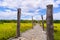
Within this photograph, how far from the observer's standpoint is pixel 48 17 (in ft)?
29.5

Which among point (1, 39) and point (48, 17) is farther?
point (1, 39)

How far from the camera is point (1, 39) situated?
14914mm

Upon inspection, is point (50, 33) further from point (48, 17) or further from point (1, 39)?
point (1, 39)

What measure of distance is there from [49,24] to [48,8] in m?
0.77

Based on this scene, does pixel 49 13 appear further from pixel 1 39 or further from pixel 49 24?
pixel 1 39

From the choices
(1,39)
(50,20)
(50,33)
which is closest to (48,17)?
(50,20)

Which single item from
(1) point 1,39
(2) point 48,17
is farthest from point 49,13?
(1) point 1,39

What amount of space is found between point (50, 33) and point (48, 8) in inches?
47.1

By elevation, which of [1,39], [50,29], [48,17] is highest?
[48,17]

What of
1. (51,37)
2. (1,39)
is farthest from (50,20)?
(1,39)

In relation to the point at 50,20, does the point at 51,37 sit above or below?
below

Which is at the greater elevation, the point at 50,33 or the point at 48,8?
the point at 48,8

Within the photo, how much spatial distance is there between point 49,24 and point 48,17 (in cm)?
34

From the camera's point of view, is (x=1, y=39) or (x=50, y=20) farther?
(x=1, y=39)
